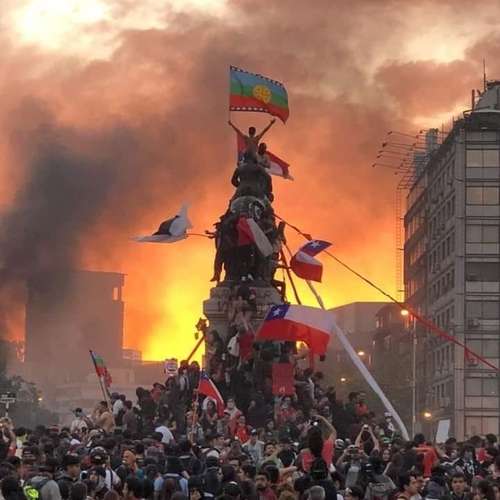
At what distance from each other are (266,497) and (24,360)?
120 m

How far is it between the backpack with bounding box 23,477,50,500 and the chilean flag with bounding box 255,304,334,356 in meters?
17.9

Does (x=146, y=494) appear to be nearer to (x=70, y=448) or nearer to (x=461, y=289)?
(x=70, y=448)

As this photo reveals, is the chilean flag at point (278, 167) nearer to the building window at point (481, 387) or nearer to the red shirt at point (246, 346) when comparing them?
the red shirt at point (246, 346)

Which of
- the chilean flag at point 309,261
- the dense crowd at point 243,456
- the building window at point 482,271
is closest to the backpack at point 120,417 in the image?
the dense crowd at point 243,456

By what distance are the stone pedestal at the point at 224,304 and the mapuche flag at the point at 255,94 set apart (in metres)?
6.65

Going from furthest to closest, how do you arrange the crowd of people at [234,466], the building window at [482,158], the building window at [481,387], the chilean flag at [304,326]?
1. the building window at [482,158]
2. the building window at [481,387]
3. the chilean flag at [304,326]
4. the crowd of people at [234,466]

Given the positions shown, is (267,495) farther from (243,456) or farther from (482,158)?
(482,158)

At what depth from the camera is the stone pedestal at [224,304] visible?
43.6 metres

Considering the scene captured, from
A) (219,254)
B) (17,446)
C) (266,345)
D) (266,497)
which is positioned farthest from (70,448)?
(219,254)

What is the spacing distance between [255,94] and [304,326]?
50.0 ft

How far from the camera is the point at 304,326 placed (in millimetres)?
34781

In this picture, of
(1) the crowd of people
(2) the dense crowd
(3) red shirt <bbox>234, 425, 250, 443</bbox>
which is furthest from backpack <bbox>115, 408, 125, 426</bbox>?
(3) red shirt <bbox>234, 425, 250, 443</bbox>

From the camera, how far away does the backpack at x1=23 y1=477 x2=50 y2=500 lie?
54.0 ft

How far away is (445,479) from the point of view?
19.0 meters
